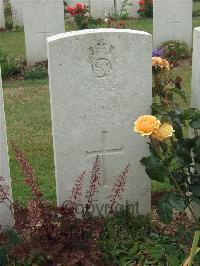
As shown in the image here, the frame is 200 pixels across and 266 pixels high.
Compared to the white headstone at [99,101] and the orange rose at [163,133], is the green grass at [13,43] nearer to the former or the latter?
the white headstone at [99,101]

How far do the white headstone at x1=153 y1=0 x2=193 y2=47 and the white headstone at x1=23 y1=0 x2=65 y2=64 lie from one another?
1875 millimetres

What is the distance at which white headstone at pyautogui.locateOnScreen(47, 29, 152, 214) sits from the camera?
3.88 m

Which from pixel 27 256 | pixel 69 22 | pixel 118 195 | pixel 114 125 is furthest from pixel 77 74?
pixel 69 22

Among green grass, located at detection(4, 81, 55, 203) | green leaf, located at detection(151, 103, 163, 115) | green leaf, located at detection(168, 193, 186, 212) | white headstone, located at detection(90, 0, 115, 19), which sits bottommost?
green grass, located at detection(4, 81, 55, 203)

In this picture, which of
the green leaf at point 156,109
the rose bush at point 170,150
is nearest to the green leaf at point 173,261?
the rose bush at point 170,150

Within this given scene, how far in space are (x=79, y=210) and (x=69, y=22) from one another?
36.5ft

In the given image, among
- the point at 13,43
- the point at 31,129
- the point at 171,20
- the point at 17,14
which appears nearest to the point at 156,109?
the point at 31,129

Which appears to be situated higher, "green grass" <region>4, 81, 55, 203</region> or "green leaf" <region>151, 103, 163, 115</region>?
"green leaf" <region>151, 103, 163, 115</region>

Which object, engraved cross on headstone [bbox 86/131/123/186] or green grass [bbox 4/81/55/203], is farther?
green grass [bbox 4/81/55/203]

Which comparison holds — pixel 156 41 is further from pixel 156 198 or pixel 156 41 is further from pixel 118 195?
pixel 118 195

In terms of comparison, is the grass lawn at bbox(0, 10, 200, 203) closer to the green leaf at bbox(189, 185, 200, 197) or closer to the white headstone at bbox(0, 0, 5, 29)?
the green leaf at bbox(189, 185, 200, 197)

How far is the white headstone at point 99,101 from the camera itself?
153 inches

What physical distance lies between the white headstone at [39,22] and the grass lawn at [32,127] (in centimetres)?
140

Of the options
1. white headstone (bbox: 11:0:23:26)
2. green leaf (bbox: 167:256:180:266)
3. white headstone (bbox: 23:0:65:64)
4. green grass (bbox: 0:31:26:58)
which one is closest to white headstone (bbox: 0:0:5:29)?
white headstone (bbox: 11:0:23:26)
